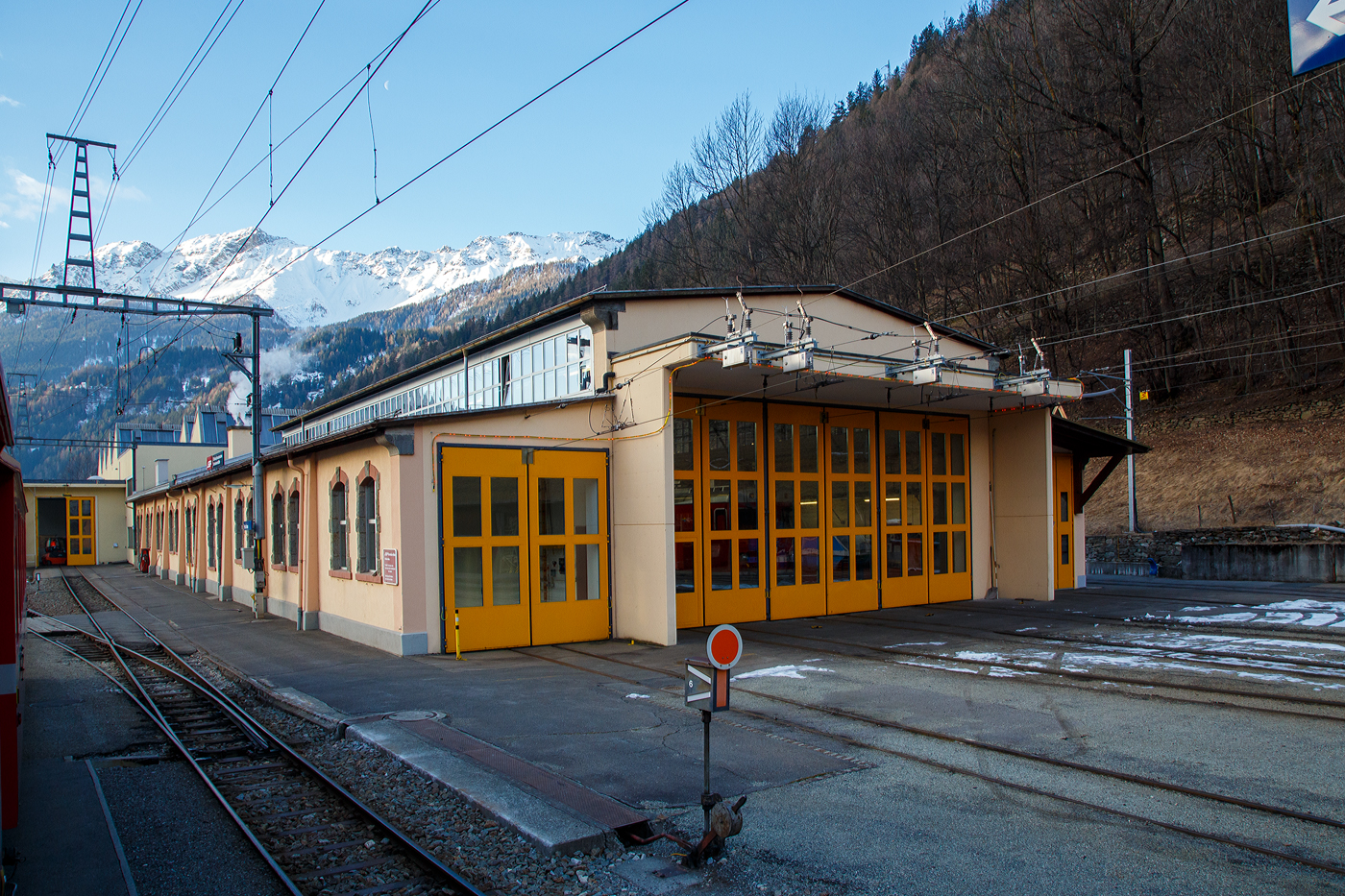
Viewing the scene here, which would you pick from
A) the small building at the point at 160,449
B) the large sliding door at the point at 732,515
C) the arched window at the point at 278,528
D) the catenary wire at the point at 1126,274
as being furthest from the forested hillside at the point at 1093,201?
the small building at the point at 160,449

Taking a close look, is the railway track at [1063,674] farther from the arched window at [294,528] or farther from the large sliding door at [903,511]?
the arched window at [294,528]

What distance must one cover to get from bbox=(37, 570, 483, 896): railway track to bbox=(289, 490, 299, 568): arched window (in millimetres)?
7262

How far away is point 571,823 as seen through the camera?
594 centimetres

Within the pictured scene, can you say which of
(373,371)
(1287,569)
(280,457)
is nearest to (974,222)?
(1287,569)

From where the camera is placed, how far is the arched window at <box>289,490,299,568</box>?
1948 centimetres

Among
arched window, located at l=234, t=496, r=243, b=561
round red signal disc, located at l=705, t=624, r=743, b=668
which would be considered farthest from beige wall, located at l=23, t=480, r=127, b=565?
round red signal disc, located at l=705, t=624, r=743, b=668

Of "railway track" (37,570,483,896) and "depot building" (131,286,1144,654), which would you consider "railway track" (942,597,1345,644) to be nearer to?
"depot building" (131,286,1144,654)

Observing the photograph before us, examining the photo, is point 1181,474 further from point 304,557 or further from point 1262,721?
point 304,557

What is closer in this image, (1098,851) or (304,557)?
(1098,851)

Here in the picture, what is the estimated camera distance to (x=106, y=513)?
53719mm

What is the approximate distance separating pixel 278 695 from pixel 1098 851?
31.8ft

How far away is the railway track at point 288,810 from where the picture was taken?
5.48 metres

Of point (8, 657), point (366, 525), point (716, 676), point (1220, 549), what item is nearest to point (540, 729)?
point (716, 676)

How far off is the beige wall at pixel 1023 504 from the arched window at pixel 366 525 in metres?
15.4
